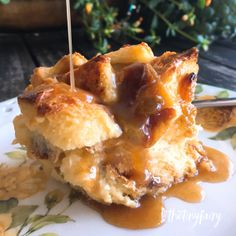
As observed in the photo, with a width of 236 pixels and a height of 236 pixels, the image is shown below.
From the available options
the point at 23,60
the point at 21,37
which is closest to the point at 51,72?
the point at 23,60

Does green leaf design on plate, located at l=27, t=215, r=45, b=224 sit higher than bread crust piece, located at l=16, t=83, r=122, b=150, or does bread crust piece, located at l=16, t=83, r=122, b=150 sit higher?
bread crust piece, located at l=16, t=83, r=122, b=150

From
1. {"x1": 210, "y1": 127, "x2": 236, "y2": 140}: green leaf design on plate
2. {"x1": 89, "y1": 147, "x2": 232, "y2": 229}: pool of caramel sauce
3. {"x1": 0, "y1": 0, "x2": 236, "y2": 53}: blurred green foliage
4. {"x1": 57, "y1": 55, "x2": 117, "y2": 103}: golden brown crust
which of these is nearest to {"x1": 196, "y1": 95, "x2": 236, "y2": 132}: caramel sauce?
{"x1": 210, "y1": 127, "x2": 236, "y2": 140}: green leaf design on plate

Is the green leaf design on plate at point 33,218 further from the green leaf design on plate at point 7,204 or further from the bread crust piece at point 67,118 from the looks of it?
the bread crust piece at point 67,118

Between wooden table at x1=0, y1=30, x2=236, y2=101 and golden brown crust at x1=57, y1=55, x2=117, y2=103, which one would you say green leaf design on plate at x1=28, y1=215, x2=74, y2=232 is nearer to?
golden brown crust at x1=57, y1=55, x2=117, y2=103

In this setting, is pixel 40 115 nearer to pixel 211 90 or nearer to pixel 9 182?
pixel 9 182

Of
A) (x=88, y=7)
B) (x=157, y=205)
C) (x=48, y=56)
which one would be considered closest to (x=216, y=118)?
(x=157, y=205)
